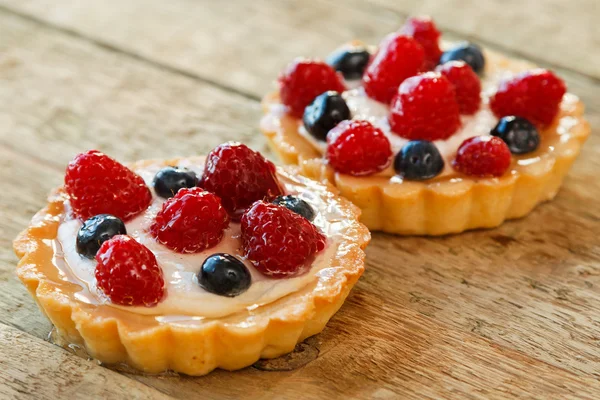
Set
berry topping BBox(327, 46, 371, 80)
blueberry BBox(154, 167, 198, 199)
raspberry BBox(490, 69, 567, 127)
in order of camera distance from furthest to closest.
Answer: berry topping BBox(327, 46, 371, 80) < raspberry BBox(490, 69, 567, 127) < blueberry BBox(154, 167, 198, 199)

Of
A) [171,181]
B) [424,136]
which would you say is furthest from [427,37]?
[171,181]

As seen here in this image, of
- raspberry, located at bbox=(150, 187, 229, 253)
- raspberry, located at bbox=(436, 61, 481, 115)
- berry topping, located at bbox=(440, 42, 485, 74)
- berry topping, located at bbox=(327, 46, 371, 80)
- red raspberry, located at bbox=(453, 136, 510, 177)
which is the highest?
berry topping, located at bbox=(440, 42, 485, 74)

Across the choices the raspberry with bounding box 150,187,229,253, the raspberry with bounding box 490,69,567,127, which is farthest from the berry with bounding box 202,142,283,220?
the raspberry with bounding box 490,69,567,127

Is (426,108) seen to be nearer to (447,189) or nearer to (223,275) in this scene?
(447,189)

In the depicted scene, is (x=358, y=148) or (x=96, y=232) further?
(x=358, y=148)

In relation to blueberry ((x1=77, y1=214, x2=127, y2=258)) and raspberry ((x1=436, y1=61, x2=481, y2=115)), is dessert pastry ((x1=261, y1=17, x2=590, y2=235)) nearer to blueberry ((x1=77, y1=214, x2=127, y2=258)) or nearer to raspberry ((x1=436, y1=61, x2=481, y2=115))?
raspberry ((x1=436, y1=61, x2=481, y2=115))

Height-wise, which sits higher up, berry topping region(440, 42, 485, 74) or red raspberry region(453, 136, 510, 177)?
berry topping region(440, 42, 485, 74)

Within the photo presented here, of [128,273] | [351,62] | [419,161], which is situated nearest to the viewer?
[128,273]

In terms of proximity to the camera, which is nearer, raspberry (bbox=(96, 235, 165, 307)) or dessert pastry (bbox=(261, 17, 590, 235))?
raspberry (bbox=(96, 235, 165, 307))
